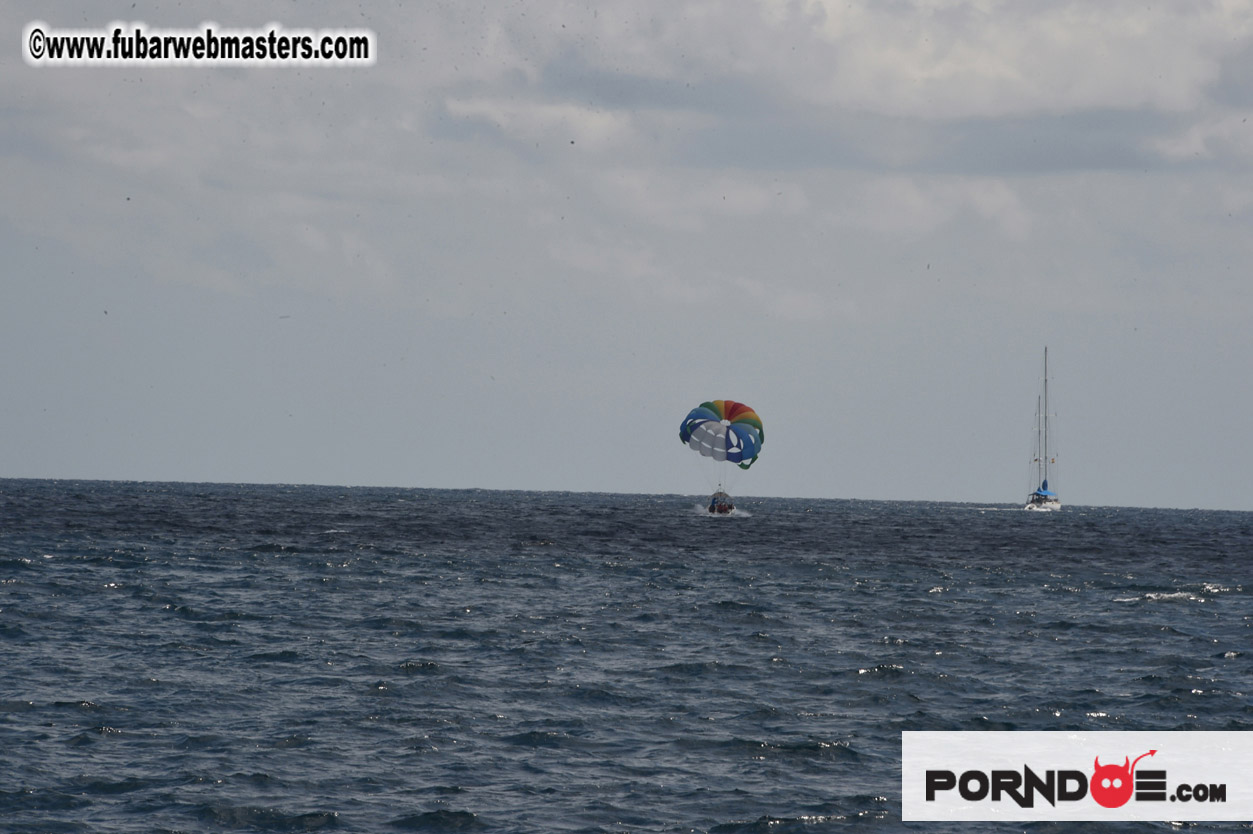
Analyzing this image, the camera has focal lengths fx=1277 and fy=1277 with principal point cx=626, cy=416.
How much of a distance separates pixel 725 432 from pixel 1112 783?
66500mm

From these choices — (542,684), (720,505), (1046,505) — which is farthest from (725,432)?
(1046,505)

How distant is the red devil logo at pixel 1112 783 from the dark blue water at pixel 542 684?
4.18 ft

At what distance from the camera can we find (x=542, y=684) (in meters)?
25.6

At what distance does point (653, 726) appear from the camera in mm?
22297

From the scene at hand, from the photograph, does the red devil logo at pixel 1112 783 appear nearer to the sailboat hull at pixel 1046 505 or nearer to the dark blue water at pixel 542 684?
the dark blue water at pixel 542 684

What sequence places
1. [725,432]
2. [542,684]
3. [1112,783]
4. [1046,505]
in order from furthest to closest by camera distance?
[1046,505]
[725,432]
[542,684]
[1112,783]

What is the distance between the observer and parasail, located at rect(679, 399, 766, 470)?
8512 cm

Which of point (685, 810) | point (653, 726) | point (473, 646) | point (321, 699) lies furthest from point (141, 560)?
point (685, 810)

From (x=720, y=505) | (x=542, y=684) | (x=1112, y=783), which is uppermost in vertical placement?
(x=720, y=505)

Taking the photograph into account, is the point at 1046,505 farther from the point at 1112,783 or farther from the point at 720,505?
the point at 1112,783

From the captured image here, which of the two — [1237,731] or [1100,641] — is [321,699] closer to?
[1237,731]

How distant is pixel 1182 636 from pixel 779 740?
17.3 metres

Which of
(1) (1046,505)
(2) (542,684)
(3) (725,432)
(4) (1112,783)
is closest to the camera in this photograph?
(4) (1112,783)

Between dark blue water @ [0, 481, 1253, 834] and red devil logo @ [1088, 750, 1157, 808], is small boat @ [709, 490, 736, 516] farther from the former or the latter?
red devil logo @ [1088, 750, 1157, 808]
